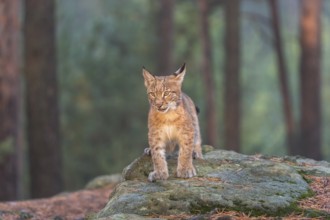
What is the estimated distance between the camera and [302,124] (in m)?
21.1

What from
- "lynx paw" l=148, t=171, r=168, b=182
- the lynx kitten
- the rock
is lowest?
the rock

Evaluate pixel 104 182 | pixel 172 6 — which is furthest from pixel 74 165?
pixel 104 182

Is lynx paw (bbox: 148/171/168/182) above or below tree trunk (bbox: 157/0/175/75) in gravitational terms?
below

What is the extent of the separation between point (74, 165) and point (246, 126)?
8.97 m

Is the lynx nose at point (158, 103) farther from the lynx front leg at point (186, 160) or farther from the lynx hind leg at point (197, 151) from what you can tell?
the lynx hind leg at point (197, 151)

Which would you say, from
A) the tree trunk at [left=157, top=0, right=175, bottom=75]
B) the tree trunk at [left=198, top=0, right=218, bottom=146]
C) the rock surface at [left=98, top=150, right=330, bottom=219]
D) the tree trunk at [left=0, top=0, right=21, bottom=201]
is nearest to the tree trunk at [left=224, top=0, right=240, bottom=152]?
the tree trunk at [left=198, top=0, right=218, bottom=146]

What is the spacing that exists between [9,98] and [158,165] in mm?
7598

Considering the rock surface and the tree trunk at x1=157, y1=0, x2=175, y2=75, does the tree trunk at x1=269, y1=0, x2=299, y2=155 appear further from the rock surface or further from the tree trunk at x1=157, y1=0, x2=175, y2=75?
the rock surface

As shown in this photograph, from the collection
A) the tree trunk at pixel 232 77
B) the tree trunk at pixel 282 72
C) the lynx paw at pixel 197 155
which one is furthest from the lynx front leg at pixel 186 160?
the tree trunk at pixel 282 72

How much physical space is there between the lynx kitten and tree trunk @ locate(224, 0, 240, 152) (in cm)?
1326

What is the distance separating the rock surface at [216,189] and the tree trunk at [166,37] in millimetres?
16096

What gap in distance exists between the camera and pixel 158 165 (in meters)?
7.01

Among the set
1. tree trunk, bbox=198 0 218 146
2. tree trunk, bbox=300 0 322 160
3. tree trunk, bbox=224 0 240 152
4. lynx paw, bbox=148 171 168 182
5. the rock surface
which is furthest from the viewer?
tree trunk, bbox=198 0 218 146

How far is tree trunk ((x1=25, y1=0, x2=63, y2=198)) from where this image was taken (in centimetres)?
1513
